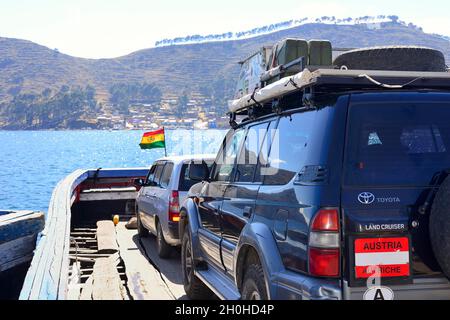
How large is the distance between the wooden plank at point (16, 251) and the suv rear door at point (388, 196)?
5.53 m

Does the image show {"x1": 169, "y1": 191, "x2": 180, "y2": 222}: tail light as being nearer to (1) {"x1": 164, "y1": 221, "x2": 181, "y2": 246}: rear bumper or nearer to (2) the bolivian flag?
(1) {"x1": 164, "y1": 221, "x2": 181, "y2": 246}: rear bumper

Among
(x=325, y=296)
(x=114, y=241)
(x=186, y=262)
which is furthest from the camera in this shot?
(x=114, y=241)

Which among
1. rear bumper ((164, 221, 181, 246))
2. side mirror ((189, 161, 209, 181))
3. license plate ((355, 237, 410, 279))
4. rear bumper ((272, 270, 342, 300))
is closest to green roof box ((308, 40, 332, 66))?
rear bumper ((164, 221, 181, 246))

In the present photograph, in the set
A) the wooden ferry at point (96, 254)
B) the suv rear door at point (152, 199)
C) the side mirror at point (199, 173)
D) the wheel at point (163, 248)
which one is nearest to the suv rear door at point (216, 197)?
the side mirror at point (199, 173)

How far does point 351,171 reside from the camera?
3562 mm

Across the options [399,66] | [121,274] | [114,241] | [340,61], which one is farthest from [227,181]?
[114,241]

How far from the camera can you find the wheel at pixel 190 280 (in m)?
6.69

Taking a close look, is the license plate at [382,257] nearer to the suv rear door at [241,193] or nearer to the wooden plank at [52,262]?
the suv rear door at [241,193]

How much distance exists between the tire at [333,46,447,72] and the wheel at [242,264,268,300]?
2.03 meters

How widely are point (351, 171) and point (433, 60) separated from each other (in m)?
2.05

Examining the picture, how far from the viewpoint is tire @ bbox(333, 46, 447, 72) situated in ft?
16.3

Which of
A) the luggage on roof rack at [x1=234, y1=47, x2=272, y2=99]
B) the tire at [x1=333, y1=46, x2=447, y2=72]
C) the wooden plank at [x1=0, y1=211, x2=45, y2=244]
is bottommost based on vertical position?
the wooden plank at [x1=0, y1=211, x2=45, y2=244]

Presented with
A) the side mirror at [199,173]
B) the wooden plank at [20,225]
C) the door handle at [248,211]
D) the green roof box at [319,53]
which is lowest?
the wooden plank at [20,225]
